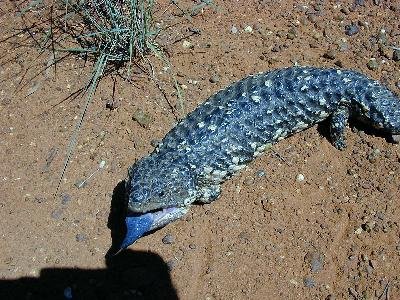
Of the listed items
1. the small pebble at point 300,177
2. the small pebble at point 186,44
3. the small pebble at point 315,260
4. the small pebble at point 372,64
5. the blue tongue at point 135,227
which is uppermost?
the small pebble at point 186,44

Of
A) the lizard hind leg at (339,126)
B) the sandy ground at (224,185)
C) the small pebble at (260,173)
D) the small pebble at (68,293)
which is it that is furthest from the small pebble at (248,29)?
the small pebble at (68,293)

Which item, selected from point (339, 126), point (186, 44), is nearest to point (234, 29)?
point (186, 44)

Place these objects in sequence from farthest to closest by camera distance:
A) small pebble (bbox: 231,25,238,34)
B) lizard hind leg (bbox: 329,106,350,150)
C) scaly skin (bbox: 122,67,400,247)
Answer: small pebble (bbox: 231,25,238,34) → lizard hind leg (bbox: 329,106,350,150) → scaly skin (bbox: 122,67,400,247)

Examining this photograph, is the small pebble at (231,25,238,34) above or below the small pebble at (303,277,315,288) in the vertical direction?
above

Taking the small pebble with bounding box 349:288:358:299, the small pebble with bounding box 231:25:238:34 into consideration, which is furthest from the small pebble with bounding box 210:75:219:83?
the small pebble with bounding box 349:288:358:299

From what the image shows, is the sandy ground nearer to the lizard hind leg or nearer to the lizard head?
the lizard hind leg

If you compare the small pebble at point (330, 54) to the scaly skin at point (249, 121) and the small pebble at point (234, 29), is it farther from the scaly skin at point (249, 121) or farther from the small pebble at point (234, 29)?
the small pebble at point (234, 29)

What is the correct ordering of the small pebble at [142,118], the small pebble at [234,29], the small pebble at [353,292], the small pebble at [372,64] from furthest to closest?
the small pebble at [234,29]
the small pebble at [372,64]
the small pebble at [142,118]
the small pebble at [353,292]
